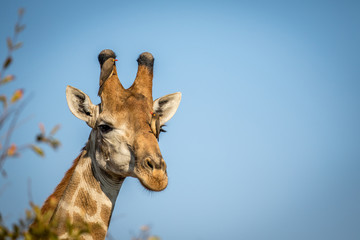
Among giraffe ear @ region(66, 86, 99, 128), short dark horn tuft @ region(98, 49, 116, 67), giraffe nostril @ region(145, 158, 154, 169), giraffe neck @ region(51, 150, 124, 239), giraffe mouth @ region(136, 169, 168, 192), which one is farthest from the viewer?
short dark horn tuft @ region(98, 49, 116, 67)

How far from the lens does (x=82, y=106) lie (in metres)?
6.78

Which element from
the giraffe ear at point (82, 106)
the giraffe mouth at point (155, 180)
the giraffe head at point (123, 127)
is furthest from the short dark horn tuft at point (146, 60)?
the giraffe mouth at point (155, 180)

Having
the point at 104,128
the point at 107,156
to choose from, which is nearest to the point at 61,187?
the point at 107,156

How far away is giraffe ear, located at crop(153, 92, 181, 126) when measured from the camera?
7699 millimetres

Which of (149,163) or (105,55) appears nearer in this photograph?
(149,163)

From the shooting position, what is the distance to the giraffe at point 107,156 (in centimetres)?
567

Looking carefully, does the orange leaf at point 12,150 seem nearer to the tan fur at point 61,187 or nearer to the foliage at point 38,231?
the foliage at point 38,231

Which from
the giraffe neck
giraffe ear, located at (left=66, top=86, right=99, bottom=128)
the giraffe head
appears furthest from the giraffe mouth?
giraffe ear, located at (left=66, top=86, right=99, bottom=128)

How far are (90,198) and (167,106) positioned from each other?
270 centimetres

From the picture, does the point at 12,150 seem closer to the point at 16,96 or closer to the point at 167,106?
the point at 16,96

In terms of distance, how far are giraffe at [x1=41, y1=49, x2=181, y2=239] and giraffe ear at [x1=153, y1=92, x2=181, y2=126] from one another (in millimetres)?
579

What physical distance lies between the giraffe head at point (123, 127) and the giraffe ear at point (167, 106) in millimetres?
259

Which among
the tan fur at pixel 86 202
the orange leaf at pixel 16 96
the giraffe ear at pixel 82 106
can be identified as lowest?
the orange leaf at pixel 16 96

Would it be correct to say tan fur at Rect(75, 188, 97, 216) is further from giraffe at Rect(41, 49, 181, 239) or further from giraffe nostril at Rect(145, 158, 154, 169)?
giraffe nostril at Rect(145, 158, 154, 169)
